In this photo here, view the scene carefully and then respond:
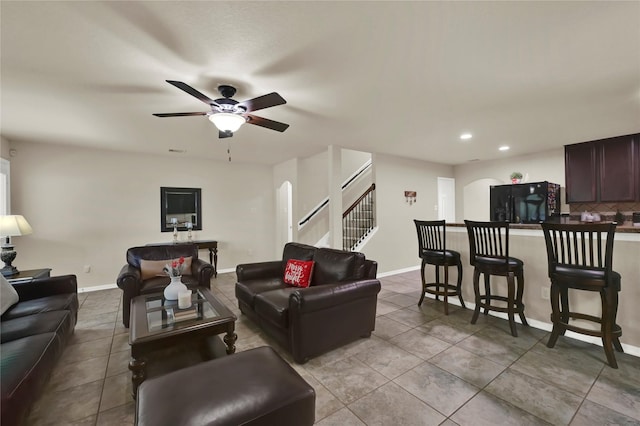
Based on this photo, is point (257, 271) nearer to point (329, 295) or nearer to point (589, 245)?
point (329, 295)

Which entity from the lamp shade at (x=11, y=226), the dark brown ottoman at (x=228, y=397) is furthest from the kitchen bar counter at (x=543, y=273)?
the lamp shade at (x=11, y=226)

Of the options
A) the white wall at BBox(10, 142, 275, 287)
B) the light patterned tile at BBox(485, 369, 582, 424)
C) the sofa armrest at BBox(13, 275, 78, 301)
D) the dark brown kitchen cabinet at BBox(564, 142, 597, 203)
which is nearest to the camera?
the light patterned tile at BBox(485, 369, 582, 424)

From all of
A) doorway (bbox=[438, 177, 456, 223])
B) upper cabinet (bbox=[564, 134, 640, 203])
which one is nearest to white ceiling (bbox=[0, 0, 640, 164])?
upper cabinet (bbox=[564, 134, 640, 203])

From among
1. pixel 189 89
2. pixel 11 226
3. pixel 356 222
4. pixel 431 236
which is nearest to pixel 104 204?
pixel 11 226

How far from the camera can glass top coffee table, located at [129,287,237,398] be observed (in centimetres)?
189

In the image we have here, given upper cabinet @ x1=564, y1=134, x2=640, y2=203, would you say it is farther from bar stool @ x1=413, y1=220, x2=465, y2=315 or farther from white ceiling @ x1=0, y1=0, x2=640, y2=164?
bar stool @ x1=413, y1=220, x2=465, y2=315

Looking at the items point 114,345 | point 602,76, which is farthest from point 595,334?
point 114,345

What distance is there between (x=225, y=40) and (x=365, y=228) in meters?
4.72

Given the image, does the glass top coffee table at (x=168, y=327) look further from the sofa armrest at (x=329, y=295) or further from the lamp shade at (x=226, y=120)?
the lamp shade at (x=226, y=120)

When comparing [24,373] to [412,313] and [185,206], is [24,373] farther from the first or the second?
[185,206]

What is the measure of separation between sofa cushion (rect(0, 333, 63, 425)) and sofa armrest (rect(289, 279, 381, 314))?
1582 millimetres

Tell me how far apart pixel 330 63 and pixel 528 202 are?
16.1 feet

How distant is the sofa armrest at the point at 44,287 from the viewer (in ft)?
8.90

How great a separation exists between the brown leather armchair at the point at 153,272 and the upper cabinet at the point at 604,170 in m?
6.17
